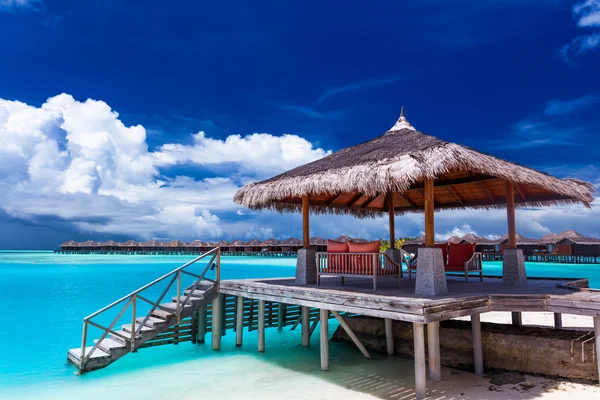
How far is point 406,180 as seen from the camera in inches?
236

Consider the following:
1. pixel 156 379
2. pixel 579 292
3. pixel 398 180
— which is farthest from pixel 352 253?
pixel 156 379

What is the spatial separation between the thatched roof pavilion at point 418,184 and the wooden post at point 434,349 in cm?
50

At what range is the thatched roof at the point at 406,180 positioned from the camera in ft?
19.9

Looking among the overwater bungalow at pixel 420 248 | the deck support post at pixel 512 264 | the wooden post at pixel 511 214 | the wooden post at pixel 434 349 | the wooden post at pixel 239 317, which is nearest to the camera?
the overwater bungalow at pixel 420 248

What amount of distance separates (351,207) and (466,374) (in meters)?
5.04

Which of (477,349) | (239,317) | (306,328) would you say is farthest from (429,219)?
(239,317)

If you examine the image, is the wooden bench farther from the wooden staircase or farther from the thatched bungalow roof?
the thatched bungalow roof

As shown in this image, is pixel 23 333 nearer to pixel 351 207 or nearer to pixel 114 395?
pixel 114 395

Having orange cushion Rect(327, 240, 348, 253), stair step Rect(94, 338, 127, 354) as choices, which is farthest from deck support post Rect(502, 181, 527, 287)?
stair step Rect(94, 338, 127, 354)

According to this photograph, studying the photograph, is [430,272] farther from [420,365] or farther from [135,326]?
[135,326]

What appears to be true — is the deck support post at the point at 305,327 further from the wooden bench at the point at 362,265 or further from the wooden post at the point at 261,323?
the wooden bench at the point at 362,265

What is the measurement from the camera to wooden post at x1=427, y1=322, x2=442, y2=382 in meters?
5.97

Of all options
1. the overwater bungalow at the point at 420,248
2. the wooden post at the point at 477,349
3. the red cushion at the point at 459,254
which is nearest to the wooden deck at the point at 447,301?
the overwater bungalow at the point at 420,248

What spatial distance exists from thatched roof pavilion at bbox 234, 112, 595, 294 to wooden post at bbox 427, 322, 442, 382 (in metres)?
0.50
